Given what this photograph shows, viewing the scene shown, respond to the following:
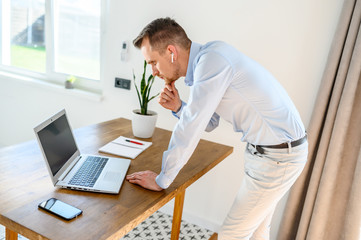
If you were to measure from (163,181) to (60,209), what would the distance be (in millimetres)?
406

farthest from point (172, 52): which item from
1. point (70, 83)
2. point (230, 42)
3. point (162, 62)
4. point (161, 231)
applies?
point (70, 83)

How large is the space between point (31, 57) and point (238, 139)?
7.69 ft

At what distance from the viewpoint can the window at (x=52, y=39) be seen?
116 inches

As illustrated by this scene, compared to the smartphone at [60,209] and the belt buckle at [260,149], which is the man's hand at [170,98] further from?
the smartphone at [60,209]

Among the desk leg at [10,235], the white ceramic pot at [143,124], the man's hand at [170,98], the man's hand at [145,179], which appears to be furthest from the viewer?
the white ceramic pot at [143,124]

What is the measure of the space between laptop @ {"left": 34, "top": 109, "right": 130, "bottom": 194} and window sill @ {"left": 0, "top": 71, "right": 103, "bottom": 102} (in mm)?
1359

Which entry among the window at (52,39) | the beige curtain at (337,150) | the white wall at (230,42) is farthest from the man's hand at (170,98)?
the window at (52,39)

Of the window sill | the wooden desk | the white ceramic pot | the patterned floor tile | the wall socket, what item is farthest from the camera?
the window sill

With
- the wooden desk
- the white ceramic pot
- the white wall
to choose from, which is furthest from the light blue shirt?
the white wall

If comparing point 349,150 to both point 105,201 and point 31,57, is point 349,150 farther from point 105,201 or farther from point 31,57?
point 31,57

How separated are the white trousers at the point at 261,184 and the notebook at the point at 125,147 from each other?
568 millimetres

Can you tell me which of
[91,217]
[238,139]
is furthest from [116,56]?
[91,217]

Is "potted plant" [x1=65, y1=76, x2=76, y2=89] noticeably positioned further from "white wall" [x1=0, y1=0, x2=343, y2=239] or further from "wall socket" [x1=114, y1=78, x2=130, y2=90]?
"wall socket" [x1=114, y1=78, x2=130, y2=90]

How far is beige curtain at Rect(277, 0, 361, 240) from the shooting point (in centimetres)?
182
